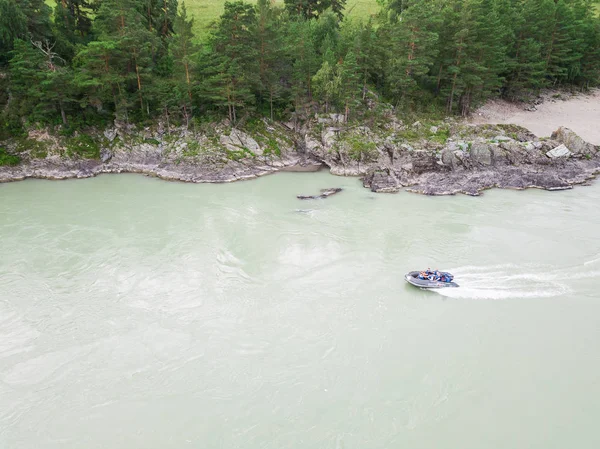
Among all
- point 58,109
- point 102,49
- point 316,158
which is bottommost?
point 316,158

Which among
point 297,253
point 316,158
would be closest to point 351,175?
point 316,158

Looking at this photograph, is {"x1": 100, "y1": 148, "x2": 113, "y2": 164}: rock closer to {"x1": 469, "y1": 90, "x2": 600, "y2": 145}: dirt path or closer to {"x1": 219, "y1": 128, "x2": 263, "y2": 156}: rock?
{"x1": 219, "y1": 128, "x2": 263, "y2": 156}: rock

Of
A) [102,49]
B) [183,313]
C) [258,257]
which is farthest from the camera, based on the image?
[102,49]

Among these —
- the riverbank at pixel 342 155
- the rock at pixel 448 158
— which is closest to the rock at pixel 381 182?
the riverbank at pixel 342 155

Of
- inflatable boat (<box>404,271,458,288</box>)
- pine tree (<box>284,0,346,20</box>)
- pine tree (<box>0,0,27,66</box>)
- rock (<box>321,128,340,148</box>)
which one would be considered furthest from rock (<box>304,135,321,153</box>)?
pine tree (<box>0,0,27,66</box>)

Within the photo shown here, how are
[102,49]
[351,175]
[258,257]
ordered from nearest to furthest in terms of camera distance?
[258,257] → [102,49] → [351,175]

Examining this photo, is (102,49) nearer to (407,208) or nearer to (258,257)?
(258,257)
